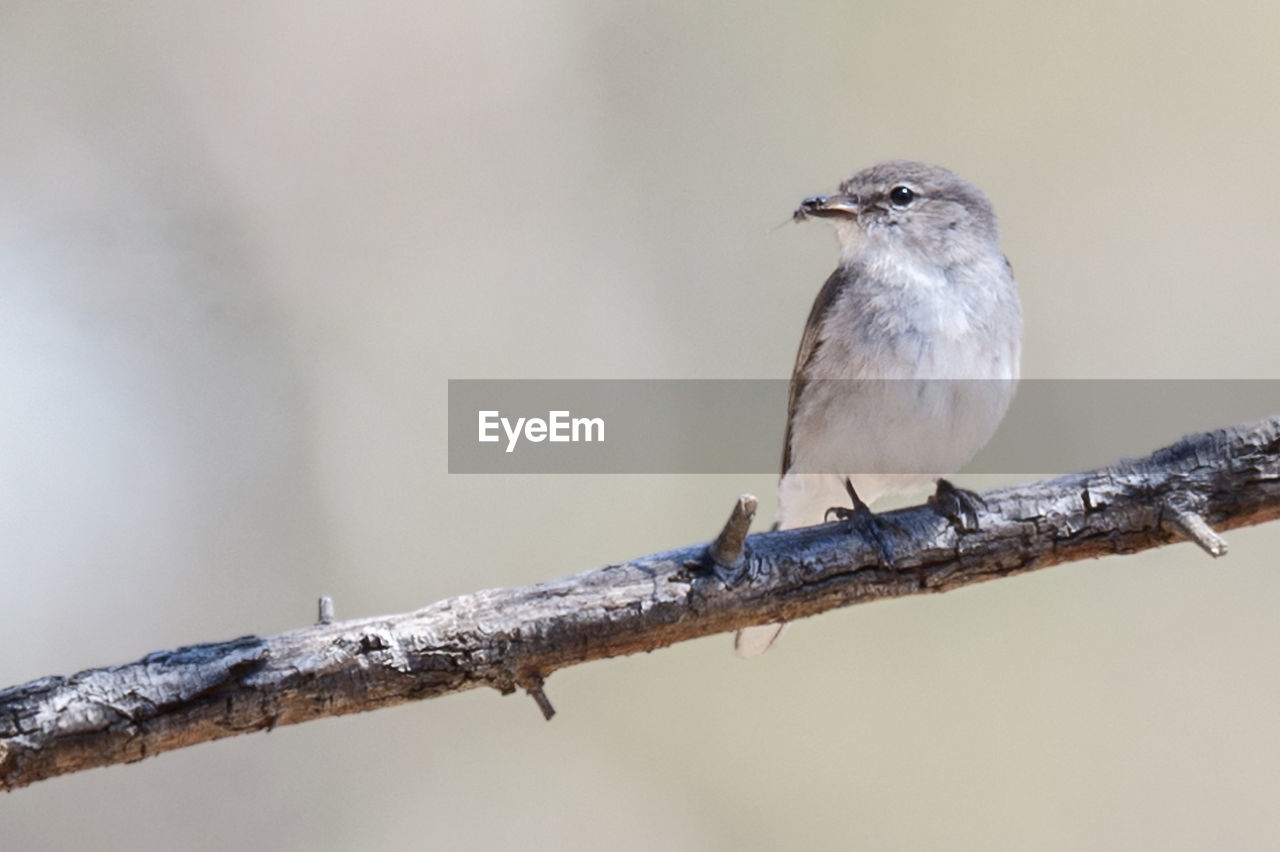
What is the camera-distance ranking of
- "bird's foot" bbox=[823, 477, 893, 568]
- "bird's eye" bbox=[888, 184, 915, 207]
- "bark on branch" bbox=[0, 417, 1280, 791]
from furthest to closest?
1. "bird's eye" bbox=[888, 184, 915, 207]
2. "bird's foot" bbox=[823, 477, 893, 568]
3. "bark on branch" bbox=[0, 417, 1280, 791]

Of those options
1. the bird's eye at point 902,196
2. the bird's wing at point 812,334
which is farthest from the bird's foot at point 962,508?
the bird's eye at point 902,196

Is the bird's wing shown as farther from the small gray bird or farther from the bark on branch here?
the bark on branch

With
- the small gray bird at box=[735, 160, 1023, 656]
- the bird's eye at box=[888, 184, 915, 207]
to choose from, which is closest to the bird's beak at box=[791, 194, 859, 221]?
the small gray bird at box=[735, 160, 1023, 656]

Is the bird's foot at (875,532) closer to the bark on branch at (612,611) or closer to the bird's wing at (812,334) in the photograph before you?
the bark on branch at (612,611)

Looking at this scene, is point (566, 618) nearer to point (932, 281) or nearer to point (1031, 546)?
point (1031, 546)

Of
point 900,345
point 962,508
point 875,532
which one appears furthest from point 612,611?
point 900,345

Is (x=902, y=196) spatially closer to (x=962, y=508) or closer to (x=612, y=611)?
Answer: (x=962, y=508)
